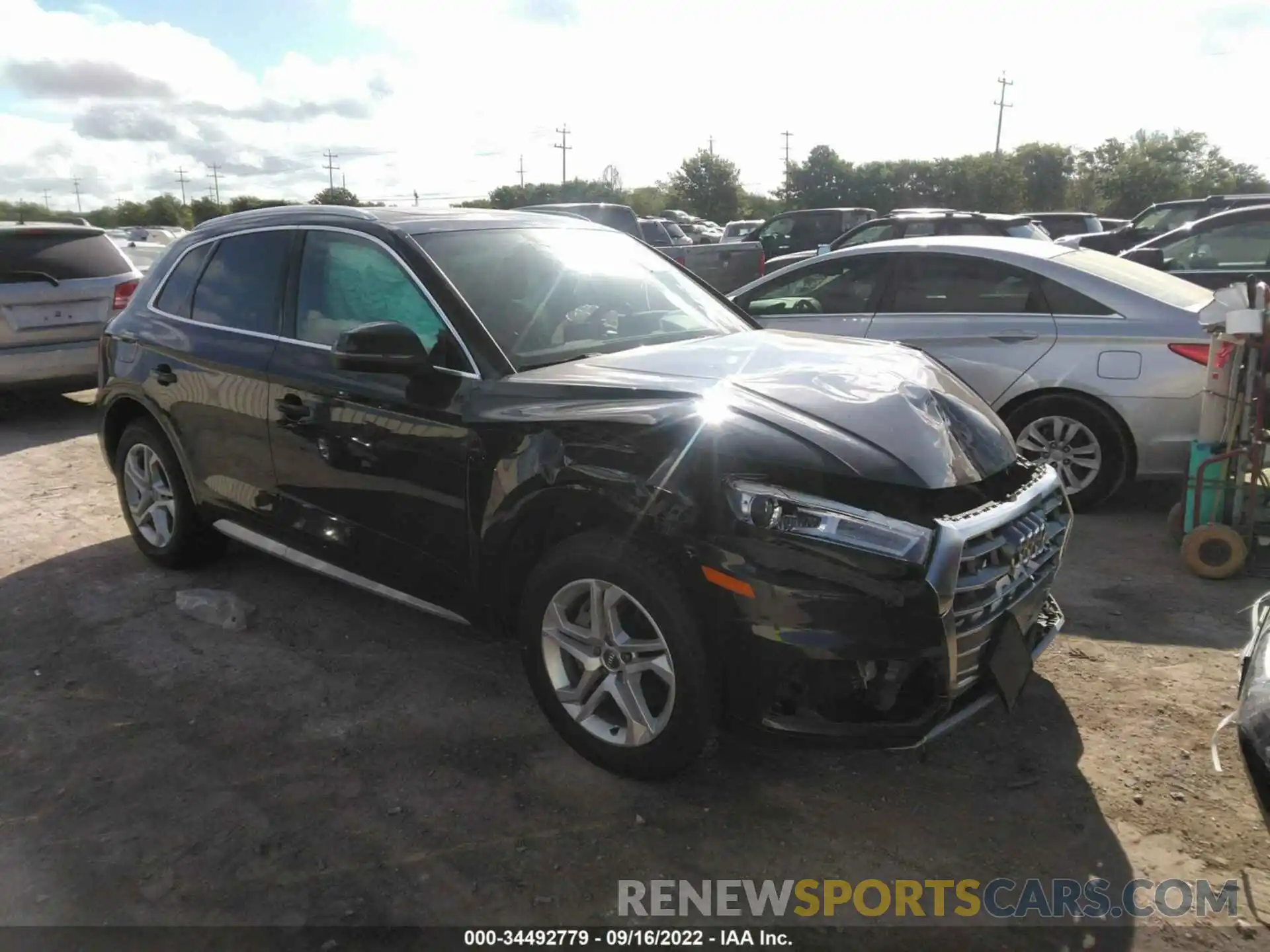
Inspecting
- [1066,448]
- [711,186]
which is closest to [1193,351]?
[1066,448]

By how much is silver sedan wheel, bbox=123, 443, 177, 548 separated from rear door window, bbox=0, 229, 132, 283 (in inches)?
164

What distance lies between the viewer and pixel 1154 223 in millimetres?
14664

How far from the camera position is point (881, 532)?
2555 millimetres

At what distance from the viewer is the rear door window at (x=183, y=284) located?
15.2 feet

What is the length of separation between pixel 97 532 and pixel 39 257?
382 cm

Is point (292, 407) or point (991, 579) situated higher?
point (292, 407)

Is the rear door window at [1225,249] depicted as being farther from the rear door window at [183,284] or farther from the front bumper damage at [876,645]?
the rear door window at [183,284]

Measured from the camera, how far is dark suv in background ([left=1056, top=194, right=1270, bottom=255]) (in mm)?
14000

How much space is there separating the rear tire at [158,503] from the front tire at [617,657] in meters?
2.47

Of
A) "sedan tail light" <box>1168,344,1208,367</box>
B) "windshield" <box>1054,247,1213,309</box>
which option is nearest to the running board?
"sedan tail light" <box>1168,344,1208,367</box>

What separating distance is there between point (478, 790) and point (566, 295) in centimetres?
185

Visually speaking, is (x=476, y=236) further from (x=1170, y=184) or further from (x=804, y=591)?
(x=1170, y=184)

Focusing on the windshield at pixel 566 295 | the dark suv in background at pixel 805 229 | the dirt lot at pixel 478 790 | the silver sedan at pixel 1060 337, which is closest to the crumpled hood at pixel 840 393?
the windshield at pixel 566 295

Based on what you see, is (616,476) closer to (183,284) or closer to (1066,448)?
(183,284)
